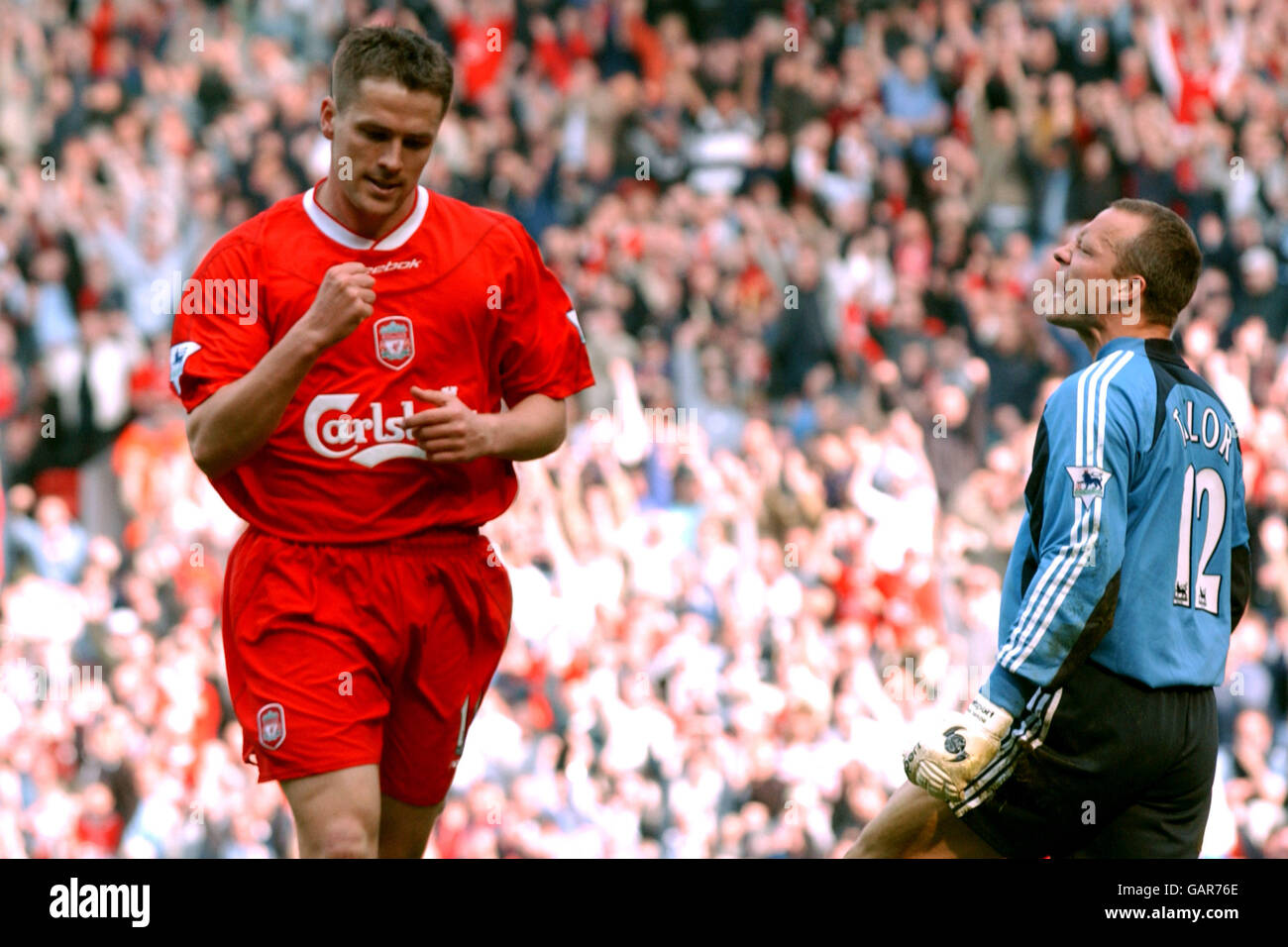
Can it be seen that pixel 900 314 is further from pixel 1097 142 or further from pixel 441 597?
pixel 441 597

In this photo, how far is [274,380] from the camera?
4094 millimetres

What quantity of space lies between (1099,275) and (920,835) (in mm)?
1462

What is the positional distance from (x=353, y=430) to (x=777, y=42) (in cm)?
1041

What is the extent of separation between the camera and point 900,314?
12.2m

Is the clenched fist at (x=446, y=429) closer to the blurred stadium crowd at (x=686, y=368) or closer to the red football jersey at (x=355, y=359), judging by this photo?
the red football jersey at (x=355, y=359)

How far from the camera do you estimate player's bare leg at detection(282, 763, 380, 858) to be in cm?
411

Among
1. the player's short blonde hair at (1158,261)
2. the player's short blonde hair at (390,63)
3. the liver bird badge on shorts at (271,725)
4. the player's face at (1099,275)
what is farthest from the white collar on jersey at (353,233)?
the player's short blonde hair at (1158,261)

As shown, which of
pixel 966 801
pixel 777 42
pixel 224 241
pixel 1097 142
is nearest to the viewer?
pixel 966 801

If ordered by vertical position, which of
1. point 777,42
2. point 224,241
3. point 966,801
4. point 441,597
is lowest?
point 966,801

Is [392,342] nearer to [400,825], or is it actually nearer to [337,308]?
[337,308]

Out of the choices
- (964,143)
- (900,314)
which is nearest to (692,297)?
(900,314)

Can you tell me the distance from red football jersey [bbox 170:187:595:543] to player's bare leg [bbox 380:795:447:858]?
74 cm

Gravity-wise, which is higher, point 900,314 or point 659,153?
point 659,153

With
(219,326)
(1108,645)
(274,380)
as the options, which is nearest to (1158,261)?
(1108,645)
